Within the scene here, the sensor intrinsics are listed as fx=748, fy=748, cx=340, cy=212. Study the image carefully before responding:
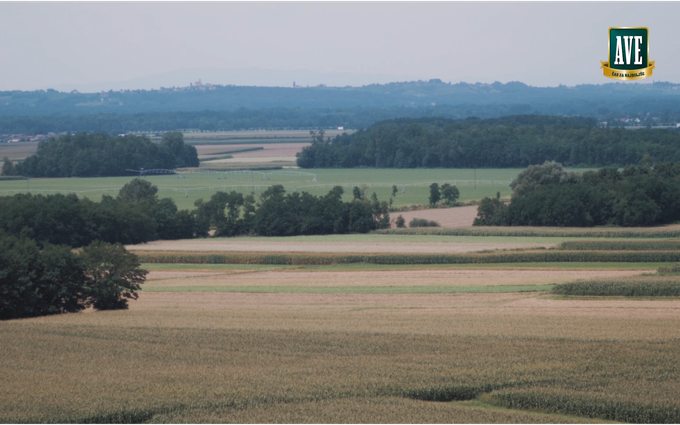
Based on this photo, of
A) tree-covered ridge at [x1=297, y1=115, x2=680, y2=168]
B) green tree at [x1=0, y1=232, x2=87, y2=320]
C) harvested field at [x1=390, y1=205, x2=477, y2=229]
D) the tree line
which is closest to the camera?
green tree at [x1=0, y1=232, x2=87, y2=320]

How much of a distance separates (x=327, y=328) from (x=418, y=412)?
12.0 m

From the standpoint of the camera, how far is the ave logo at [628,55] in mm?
40531

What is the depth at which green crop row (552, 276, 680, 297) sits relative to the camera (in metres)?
39.7

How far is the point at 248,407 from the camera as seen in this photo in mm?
18719

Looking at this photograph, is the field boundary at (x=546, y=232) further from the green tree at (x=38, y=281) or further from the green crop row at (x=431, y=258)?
the green tree at (x=38, y=281)

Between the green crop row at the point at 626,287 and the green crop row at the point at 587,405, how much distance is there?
2291 cm

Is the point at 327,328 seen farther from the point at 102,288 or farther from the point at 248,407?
the point at 102,288

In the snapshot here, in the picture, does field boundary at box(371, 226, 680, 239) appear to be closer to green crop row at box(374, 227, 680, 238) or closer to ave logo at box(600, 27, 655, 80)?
green crop row at box(374, 227, 680, 238)

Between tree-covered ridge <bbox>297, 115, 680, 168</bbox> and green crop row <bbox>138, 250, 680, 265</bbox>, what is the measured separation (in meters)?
84.7

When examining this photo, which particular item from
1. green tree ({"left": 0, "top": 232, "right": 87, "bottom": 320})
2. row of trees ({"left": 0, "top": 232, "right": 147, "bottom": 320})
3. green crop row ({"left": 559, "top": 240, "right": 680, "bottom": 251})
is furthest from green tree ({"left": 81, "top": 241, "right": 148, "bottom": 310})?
green crop row ({"left": 559, "top": 240, "right": 680, "bottom": 251})

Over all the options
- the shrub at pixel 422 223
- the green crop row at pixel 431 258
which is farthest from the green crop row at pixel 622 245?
the shrub at pixel 422 223

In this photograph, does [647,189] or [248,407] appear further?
[647,189]

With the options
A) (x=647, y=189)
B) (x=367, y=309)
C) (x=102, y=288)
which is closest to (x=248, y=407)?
(x=367, y=309)

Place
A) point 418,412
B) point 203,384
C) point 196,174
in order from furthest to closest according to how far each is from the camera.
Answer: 1. point 196,174
2. point 203,384
3. point 418,412
